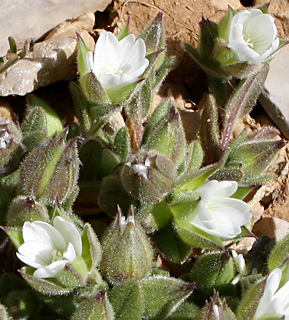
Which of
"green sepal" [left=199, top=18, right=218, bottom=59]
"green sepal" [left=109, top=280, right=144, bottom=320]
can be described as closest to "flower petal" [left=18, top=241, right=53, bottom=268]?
"green sepal" [left=109, top=280, right=144, bottom=320]

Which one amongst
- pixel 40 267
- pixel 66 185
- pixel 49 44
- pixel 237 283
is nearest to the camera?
pixel 40 267

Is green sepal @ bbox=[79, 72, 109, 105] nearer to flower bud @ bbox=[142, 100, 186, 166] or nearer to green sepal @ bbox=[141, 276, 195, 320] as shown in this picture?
flower bud @ bbox=[142, 100, 186, 166]

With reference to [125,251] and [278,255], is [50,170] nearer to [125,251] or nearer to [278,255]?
[125,251]

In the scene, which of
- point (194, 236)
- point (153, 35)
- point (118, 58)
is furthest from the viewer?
point (153, 35)

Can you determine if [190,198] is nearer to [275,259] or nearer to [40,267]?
[275,259]

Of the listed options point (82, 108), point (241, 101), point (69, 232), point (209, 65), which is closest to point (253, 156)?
point (241, 101)

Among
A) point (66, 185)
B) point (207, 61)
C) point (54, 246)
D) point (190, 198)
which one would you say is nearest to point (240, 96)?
point (207, 61)
